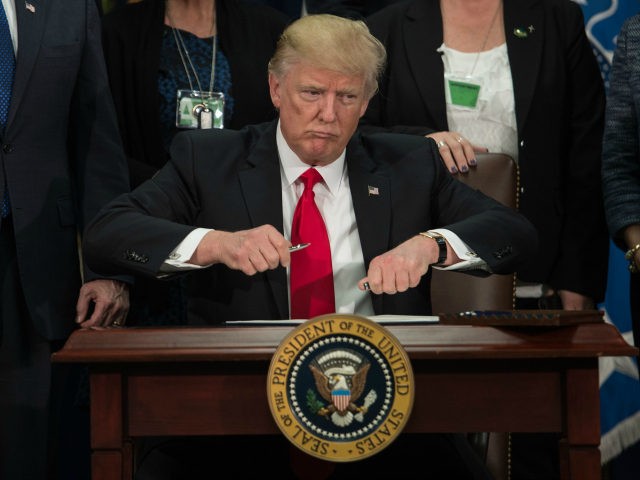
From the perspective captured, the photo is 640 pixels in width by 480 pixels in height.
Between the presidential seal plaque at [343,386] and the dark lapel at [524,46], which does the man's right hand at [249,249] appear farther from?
the dark lapel at [524,46]

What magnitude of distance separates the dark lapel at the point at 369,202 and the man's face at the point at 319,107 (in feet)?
0.31

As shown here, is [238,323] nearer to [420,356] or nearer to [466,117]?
[420,356]

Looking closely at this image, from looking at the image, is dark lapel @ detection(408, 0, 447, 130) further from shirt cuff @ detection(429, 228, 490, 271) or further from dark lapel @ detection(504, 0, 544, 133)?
shirt cuff @ detection(429, 228, 490, 271)

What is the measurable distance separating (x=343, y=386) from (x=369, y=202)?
925 millimetres

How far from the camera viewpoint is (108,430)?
1761 mm

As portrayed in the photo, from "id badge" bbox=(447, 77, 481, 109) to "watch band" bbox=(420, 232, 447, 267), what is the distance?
2.88 feet

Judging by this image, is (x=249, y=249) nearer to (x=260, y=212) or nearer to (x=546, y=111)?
(x=260, y=212)

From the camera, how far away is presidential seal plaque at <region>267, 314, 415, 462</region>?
1710 mm

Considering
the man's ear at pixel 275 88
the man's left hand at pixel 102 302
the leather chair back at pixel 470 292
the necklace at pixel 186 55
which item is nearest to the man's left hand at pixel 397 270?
the leather chair back at pixel 470 292

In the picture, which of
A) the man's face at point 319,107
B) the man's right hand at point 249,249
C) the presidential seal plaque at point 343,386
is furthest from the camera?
the man's face at point 319,107

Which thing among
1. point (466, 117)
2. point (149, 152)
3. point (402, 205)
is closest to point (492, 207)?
point (402, 205)

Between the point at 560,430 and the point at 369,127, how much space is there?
58.3 inches

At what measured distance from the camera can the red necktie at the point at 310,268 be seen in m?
2.43

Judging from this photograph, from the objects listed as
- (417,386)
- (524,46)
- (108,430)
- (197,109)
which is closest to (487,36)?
(524,46)
